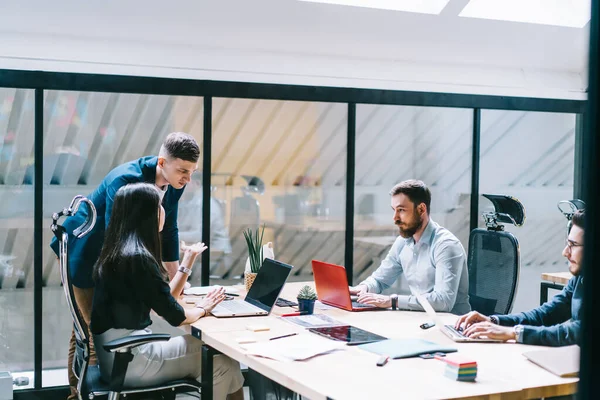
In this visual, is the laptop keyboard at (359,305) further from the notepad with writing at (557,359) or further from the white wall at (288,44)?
the white wall at (288,44)

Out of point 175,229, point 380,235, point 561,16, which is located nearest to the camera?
point 175,229

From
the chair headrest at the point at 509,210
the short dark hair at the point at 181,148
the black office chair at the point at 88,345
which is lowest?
the black office chair at the point at 88,345

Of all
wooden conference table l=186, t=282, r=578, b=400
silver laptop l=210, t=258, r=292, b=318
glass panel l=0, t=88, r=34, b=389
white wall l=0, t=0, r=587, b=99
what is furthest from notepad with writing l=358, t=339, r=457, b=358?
glass panel l=0, t=88, r=34, b=389

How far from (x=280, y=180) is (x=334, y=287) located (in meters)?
1.78

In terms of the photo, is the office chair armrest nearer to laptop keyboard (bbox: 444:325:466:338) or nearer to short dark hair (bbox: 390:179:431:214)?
laptop keyboard (bbox: 444:325:466:338)

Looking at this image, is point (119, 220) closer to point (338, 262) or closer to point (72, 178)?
point (72, 178)

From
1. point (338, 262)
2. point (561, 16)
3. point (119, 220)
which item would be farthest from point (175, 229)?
point (561, 16)

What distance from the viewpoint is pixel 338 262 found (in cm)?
525

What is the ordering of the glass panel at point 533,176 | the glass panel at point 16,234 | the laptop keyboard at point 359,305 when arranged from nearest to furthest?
the laptop keyboard at point 359,305
the glass panel at point 16,234
the glass panel at point 533,176

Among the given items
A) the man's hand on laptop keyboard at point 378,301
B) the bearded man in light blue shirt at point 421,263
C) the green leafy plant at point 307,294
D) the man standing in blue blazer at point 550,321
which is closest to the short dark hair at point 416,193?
the bearded man in light blue shirt at point 421,263

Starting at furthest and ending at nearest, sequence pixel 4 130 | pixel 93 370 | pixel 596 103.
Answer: pixel 4 130 < pixel 93 370 < pixel 596 103

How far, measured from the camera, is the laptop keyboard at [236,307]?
10.8 feet

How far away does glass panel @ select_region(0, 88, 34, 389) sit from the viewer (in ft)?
14.1

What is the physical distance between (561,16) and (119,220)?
12.3 feet
